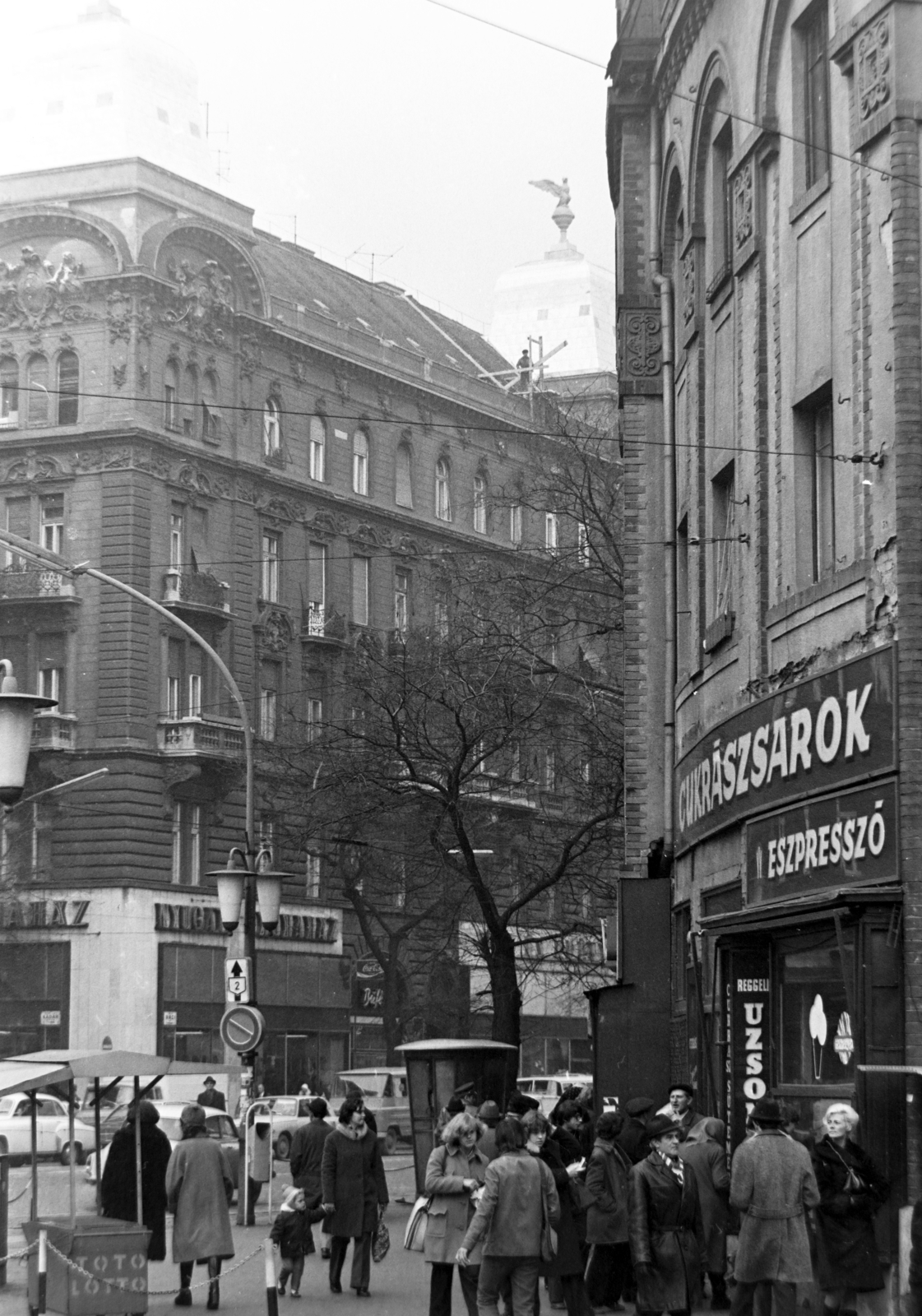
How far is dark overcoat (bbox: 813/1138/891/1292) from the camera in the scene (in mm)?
13570

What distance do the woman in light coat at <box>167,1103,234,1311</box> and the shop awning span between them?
14.7 ft

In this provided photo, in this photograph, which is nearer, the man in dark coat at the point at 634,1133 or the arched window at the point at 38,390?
the man in dark coat at the point at 634,1133

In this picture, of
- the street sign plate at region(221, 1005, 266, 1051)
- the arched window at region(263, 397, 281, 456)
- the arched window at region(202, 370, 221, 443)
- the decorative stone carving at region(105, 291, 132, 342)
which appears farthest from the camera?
the arched window at region(263, 397, 281, 456)

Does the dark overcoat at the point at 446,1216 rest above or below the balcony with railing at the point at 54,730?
below

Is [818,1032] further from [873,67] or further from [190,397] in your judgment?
[190,397]

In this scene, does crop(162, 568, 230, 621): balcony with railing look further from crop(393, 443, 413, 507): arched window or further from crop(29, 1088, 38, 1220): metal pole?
crop(29, 1088, 38, 1220): metal pole

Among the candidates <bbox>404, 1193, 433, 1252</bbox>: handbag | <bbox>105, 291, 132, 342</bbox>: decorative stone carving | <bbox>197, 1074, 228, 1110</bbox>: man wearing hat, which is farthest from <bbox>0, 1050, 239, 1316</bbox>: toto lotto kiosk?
<bbox>105, 291, 132, 342</bbox>: decorative stone carving

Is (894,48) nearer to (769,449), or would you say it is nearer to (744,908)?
(769,449)

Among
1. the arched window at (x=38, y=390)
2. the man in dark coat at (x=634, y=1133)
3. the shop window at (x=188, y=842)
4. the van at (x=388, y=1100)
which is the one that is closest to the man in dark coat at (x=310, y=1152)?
the man in dark coat at (x=634, y=1133)

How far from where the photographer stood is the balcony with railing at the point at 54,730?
58.2m

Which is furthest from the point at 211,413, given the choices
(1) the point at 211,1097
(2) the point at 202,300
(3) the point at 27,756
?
(3) the point at 27,756

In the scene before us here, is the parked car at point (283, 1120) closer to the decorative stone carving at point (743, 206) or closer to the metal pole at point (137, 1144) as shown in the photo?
the metal pole at point (137, 1144)

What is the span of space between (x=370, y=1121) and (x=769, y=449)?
6797mm

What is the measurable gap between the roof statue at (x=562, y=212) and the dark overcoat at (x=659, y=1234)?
262 feet
